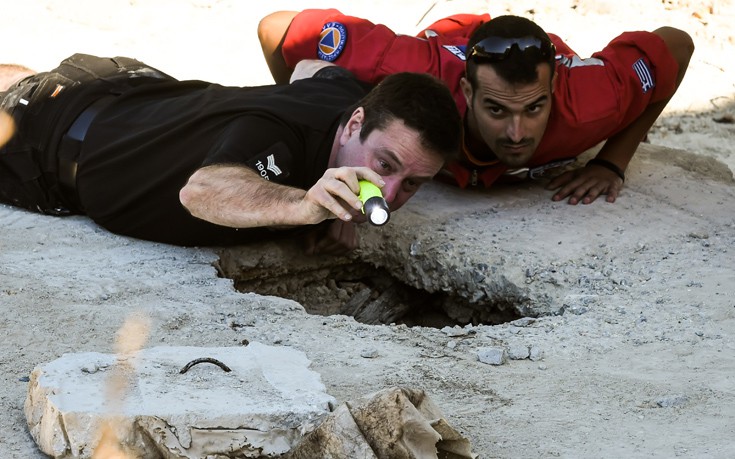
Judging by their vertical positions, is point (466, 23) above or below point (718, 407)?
above

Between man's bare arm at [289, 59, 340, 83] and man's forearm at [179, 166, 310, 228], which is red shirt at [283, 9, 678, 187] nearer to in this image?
man's bare arm at [289, 59, 340, 83]

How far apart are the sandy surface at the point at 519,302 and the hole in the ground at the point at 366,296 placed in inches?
3.6

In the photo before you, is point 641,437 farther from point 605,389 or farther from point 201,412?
point 201,412

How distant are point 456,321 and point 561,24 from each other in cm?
285

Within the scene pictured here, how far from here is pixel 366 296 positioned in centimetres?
418

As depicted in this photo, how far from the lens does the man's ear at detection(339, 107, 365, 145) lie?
3.50m

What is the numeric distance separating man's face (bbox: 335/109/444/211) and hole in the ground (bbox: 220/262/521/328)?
72 centimetres

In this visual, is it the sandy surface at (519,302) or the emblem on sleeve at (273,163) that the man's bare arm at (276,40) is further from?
the emblem on sleeve at (273,163)

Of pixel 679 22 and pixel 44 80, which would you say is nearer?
pixel 44 80

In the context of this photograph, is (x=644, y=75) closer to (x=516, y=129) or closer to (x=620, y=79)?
(x=620, y=79)

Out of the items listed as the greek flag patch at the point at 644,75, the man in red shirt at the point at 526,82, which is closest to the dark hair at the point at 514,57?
the man in red shirt at the point at 526,82

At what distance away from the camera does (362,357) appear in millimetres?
2908

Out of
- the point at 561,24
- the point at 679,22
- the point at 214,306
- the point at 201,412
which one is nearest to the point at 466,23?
the point at 561,24

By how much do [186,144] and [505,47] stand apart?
53.5 inches
